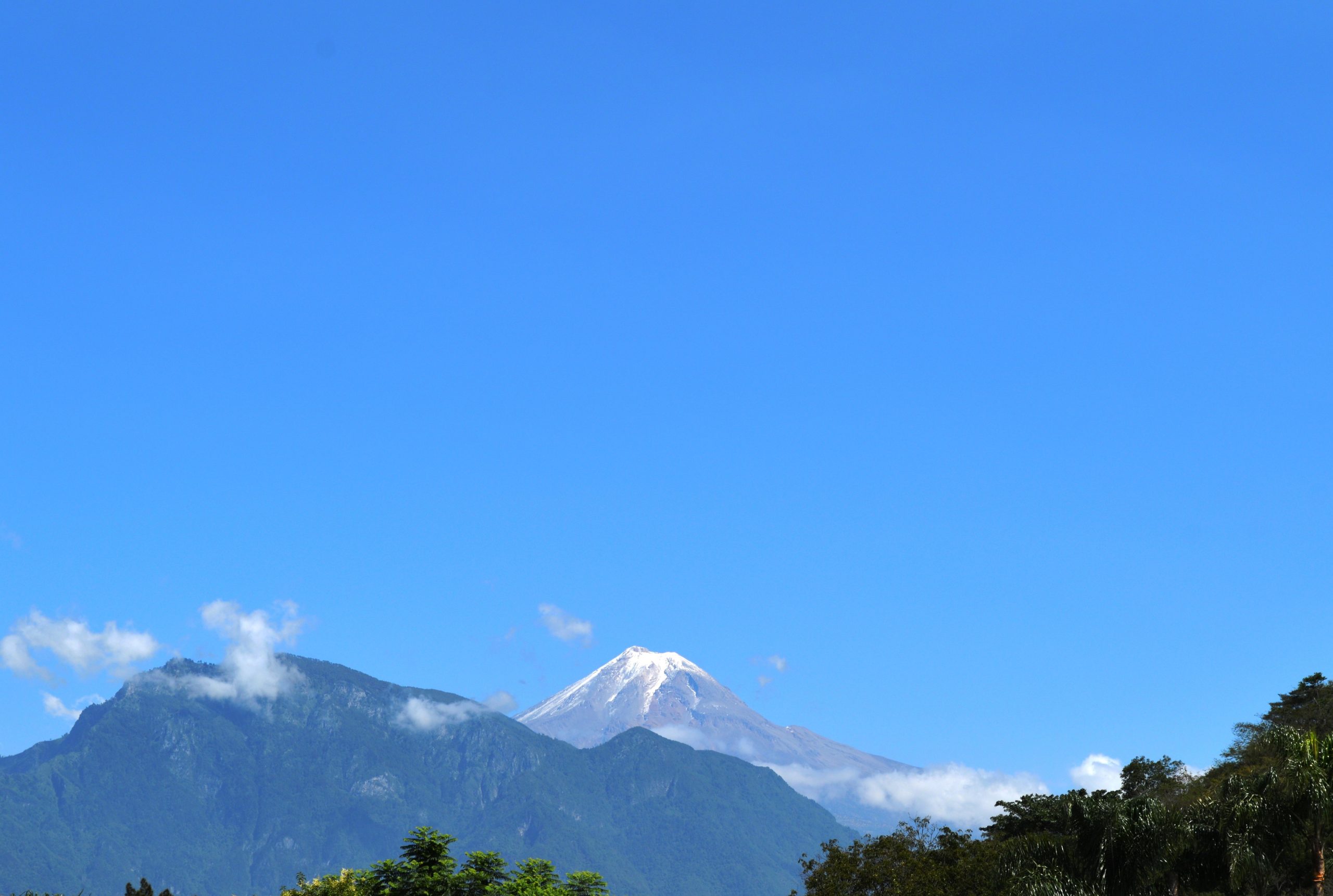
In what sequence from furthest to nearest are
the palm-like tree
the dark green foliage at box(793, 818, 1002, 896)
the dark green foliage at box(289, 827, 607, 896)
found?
the dark green foliage at box(793, 818, 1002, 896) → the dark green foliage at box(289, 827, 607, 896) → the palm-like tree

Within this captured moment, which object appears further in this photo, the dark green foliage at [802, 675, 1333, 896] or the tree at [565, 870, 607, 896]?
the tree at [565, 870, 607, 896]

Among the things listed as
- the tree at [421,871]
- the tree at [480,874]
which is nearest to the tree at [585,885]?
the tree at [480,874]

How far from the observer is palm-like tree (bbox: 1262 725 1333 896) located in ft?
134

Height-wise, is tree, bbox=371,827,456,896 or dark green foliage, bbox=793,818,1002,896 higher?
dark green foliage, bbox=793,818,1002,896

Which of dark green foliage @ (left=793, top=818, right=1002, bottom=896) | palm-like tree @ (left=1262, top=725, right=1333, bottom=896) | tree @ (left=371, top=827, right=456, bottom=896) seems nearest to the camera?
palm-like tree @ (left=1262, top=725, right=1333, bottom=896)

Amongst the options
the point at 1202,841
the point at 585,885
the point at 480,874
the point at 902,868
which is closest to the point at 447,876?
the point at 480,874

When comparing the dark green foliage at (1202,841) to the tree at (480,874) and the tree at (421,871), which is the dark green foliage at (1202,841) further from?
the tree at (421,871)

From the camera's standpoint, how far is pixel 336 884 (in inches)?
3150

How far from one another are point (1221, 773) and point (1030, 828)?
24.5 metres

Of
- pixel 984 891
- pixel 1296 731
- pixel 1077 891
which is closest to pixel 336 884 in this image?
pixel 984 891

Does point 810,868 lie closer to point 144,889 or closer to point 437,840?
point 437,840

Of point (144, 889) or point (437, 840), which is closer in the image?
point (437, 840)

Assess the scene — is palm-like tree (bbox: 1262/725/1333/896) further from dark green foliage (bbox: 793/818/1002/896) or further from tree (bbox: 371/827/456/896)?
tree (bbox: 371/827/456/896)

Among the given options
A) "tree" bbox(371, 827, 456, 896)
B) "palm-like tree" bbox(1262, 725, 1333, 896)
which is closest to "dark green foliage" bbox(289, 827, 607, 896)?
"tree" bbox(371, 827, 456, 896)
